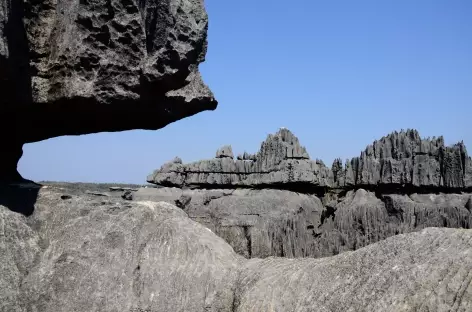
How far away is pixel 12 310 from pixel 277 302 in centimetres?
155

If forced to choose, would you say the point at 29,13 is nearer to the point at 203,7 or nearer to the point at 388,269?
the point at 203,7

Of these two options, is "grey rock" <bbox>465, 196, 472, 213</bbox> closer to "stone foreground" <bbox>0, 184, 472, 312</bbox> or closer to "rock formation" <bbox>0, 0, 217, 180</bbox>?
"stone foreground" <bbox>0, 184, 472, 312</bbox>

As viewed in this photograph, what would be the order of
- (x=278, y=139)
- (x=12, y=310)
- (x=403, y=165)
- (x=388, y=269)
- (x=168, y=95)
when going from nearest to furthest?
(x=388, y=269) → (x=12, y=310) → (x=168, y=95) → (x=403, y=165) → (x=278, y=139)

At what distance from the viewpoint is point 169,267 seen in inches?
133

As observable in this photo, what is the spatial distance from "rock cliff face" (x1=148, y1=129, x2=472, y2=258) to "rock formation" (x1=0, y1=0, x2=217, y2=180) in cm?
490

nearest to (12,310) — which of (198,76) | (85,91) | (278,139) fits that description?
(85,91)

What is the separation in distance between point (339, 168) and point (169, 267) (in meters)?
13.5

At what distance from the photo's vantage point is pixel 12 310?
3.19 meters

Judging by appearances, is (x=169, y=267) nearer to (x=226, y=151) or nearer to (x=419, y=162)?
(x=419, y=162)

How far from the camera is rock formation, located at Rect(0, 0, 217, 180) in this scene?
3268mm

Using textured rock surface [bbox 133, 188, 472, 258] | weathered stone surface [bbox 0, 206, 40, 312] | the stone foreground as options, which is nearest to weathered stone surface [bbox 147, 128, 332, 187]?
textured rock surface [bbox 133, 188, 472, 258]

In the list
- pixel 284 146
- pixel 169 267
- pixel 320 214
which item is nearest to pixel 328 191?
pixel 320 214

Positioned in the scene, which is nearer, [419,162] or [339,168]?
[419,162]

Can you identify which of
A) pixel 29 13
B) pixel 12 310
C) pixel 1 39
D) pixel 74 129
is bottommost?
pixel 12 310
